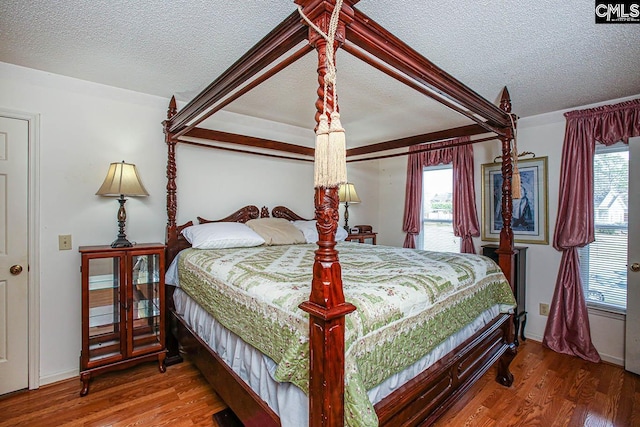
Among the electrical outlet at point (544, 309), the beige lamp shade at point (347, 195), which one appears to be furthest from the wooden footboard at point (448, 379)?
the beige lamp shade at point (347, 195)

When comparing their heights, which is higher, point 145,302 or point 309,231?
point 309,231

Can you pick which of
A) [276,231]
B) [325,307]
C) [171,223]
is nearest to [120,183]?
[171,223]

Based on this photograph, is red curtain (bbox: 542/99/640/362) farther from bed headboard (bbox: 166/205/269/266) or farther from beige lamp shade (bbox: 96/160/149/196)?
beige lamp shade (bbox: 96/160/149/196)

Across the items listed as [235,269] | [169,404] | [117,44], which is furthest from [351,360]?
[117,44]

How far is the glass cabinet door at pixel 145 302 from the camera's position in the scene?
2.42 meters

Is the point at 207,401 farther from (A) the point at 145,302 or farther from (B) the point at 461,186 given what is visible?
(B) the point at 461,186

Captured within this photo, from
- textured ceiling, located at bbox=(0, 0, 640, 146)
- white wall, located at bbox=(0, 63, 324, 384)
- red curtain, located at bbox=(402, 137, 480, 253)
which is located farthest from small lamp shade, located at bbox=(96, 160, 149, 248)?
red curtain, located at bbox=(402, 137, 480, 253)

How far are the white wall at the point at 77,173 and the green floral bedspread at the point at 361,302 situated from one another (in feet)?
2.88

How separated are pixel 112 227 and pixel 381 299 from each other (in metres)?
2.45

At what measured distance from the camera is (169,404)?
206 centimetres

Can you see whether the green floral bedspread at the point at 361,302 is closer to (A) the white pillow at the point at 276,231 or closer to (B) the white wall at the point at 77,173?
(A) the white pillow at the point at 276,231

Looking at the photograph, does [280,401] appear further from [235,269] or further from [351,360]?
[235,269]

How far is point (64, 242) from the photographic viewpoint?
2.44 metres

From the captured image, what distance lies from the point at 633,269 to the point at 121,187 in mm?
4266
